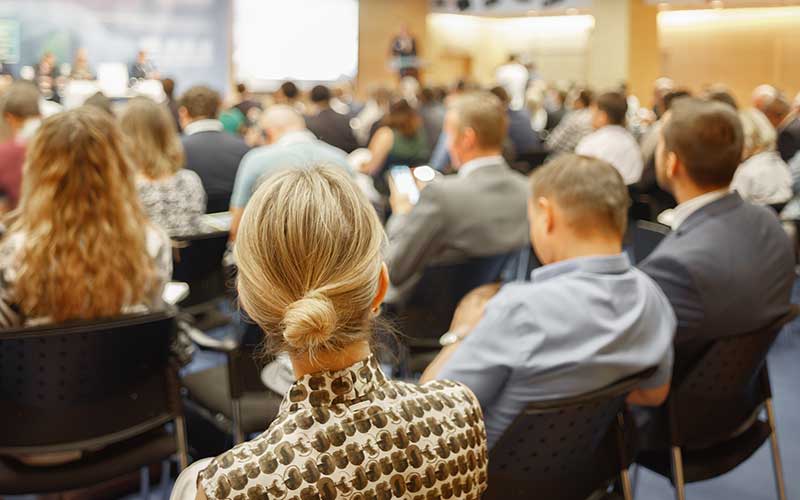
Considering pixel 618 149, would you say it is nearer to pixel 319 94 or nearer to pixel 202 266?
pixel 319 94

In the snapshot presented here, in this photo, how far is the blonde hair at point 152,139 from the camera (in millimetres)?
3943

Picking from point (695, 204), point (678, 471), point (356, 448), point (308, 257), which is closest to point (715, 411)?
point (678, 471)

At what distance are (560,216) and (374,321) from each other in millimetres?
1009

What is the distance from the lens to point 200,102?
518 centimetres

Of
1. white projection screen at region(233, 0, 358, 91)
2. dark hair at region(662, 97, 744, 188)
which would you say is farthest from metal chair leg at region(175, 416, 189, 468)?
white projection screen at region(233, 0, 358, 91)

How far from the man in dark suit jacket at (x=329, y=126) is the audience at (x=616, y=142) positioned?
7.83ft

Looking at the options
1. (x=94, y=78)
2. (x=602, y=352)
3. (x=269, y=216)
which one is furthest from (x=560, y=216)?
(x=94, y=78)

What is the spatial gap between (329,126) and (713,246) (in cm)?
568

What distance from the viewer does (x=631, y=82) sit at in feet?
48.3

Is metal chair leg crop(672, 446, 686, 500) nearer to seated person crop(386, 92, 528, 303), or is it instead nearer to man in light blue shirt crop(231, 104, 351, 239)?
seated person crop(386, 92, 528, 303)

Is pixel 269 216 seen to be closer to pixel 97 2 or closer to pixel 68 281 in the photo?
pixel 68 281

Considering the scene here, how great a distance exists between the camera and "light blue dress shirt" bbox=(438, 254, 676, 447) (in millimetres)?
1843

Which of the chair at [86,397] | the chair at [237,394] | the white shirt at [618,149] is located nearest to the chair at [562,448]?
the chair at [237,394]

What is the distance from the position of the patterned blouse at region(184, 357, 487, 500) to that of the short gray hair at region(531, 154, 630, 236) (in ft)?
3.11
